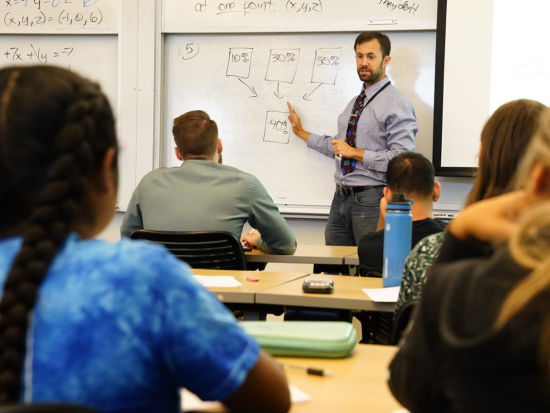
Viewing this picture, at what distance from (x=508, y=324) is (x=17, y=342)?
0.51m

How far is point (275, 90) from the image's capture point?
4496 mm

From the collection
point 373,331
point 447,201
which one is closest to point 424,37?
point 447,201

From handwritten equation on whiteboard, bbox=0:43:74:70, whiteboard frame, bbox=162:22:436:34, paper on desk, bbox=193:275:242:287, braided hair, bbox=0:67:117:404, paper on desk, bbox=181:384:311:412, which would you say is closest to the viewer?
braided hair, bbox=0:67:117:404

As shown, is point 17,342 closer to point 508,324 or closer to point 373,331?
point 508,324

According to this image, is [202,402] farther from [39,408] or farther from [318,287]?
[318,287]

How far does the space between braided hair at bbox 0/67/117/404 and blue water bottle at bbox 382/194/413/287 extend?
1346 millimetres

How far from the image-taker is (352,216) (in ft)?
A: 13.1

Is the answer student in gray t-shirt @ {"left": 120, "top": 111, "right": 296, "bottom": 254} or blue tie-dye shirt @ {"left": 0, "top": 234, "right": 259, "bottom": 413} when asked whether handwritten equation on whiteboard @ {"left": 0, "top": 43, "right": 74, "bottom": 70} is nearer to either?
student in gray t-shirt @ {"left": 120, "top": 111, "right": 296, "bottom": 254}

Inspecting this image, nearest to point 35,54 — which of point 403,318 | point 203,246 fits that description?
point 203,246

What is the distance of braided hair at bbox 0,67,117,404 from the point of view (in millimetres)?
669

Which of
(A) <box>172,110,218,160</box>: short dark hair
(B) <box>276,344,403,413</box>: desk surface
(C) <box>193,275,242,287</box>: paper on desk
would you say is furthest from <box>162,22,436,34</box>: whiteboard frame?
(B) <box>276,344,403,413</box>: desk surface

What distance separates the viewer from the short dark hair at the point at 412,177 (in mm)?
2373

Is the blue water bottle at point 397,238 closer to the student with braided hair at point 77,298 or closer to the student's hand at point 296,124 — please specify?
the student with braided hair at point 77,298

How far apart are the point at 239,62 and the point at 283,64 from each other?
1.12 ft
